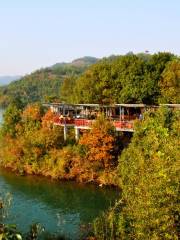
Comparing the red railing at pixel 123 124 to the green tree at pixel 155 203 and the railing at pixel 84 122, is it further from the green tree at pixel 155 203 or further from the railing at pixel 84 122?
the green tree at pixel 155 203

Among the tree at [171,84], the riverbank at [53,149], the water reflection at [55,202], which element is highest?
the tree at [171,84]

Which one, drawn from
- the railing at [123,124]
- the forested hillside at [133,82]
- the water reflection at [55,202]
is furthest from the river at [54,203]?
the forested hillside at [133,82]

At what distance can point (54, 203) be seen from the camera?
33.1 metres

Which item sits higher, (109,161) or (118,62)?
(118,62)

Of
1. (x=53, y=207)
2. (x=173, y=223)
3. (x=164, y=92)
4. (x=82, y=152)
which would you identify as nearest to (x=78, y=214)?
(x=53, y=207)

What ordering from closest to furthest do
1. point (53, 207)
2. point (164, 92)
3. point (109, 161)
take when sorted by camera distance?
1. point (53, 207)
2. point (109, 161)
3. point (164, 92)

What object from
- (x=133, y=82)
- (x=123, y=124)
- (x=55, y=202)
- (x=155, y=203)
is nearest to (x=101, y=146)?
(x=123, y=124)

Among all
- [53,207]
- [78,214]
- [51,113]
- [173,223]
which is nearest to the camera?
[173,223]

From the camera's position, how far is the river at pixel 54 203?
27.6 m

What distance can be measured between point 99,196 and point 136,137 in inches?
212

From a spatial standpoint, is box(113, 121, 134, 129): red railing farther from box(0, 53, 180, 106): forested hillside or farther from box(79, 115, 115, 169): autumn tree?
box(0, 53, 180, 106): forested hillside

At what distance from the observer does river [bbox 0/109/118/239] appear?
2764cm

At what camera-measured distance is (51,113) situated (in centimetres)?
4659

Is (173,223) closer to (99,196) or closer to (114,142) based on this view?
(99,196)
